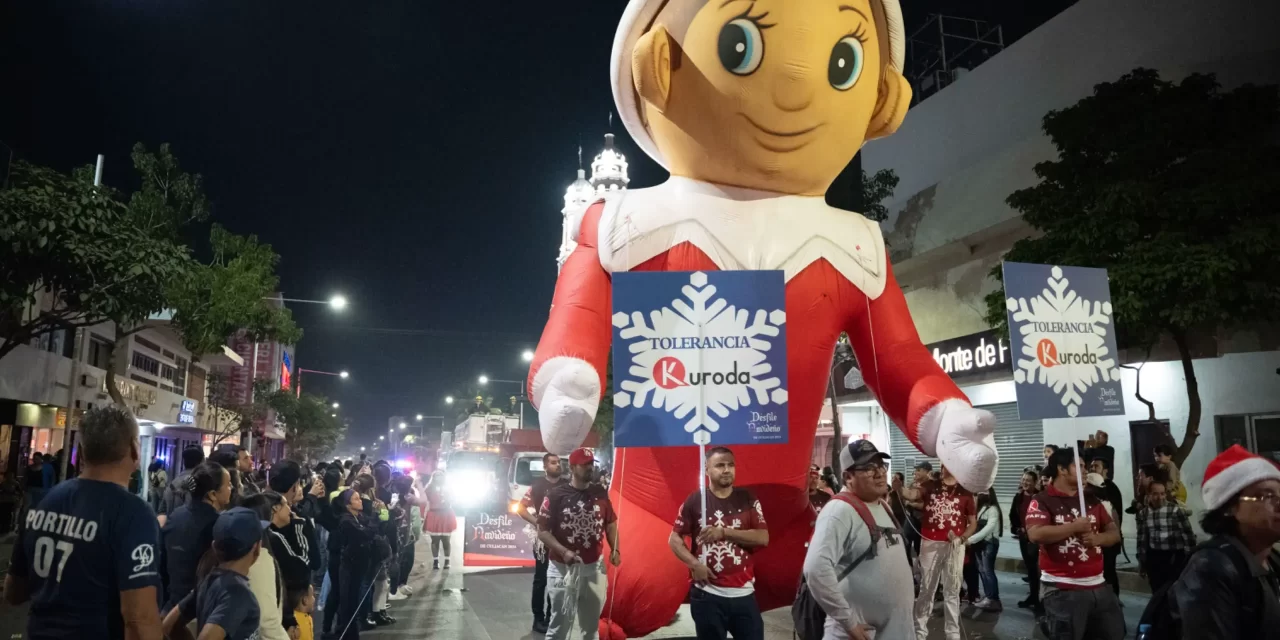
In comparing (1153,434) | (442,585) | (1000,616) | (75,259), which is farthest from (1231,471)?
(1153,434)

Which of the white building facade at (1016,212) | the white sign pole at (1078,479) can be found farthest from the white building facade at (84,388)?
the white building facade at (1016,212)

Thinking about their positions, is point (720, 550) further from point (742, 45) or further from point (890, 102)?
point (890, 102)

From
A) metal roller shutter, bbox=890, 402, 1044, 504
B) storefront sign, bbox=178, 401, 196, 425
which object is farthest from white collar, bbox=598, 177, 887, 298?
storefront sign, bbox=178, 401, 196, 425

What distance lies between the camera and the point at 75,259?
10.4 meters

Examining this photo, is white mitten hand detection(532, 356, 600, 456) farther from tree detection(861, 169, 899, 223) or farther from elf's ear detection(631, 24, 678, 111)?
tree detection(861, 169, 899, 223)

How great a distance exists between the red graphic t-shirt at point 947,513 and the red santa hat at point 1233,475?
Result: 4.79m

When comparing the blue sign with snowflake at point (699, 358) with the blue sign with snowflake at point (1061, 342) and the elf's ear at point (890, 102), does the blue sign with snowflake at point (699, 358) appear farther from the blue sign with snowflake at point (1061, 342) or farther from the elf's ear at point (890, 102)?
the blue sign with snowflake at point (1061, 342)

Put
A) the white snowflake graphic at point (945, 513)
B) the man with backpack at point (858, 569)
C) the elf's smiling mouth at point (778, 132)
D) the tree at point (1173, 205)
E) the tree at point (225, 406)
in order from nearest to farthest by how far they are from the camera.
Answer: the man with backpack at point (858, 569)
the elf's smiling mouth at point (778, 132)
the white snowflake graphic at point (945, 513)
the tree at point (1173, 205)
the tree at point (225, 406)

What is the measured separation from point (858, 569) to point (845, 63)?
8.65ft

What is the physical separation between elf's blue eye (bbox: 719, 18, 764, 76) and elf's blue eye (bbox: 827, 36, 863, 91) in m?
0.42

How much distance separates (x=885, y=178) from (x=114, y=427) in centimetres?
1717

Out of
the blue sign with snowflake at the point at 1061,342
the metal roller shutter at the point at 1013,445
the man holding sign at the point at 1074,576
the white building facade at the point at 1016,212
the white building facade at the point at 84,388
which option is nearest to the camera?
the man holding sign at the point at 1074,576

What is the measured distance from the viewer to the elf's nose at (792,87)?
4.45 metres

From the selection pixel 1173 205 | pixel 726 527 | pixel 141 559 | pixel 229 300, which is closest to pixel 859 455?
pixel 726 527
